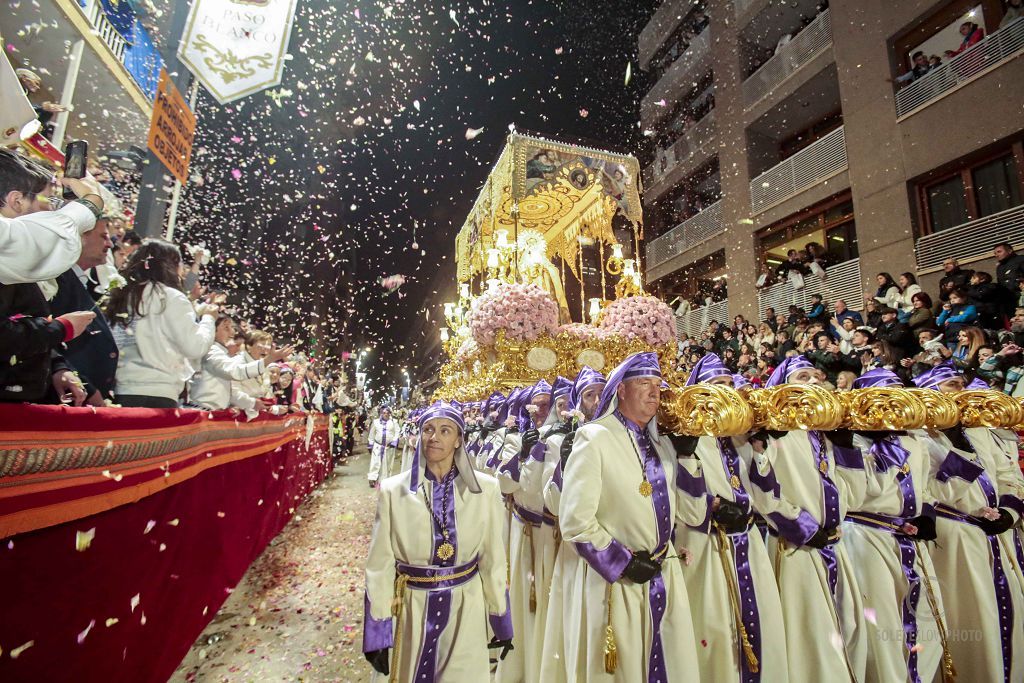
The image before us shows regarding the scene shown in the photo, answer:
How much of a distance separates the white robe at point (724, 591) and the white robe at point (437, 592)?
1.06 meters

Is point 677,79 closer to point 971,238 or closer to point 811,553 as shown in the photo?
point 971,238

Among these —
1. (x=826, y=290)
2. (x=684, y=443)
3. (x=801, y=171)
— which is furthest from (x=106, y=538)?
(x=801, y=171)

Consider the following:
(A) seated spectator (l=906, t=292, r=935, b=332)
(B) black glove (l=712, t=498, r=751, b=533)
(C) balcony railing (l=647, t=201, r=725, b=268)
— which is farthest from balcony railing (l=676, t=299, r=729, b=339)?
(B) black glove (l=712, t=498, r=751, b=533)

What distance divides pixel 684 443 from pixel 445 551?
1350mm

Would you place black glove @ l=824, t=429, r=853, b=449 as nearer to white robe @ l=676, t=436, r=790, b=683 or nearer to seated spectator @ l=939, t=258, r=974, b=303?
white robe @ l=676, t=436, r=790, b=683

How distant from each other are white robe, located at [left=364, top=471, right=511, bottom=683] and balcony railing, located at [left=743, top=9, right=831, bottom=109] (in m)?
15.9

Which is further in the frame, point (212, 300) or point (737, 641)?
point (212, 300)

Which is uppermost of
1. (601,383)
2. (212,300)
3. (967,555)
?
(212,300)

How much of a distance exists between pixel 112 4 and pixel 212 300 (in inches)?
294

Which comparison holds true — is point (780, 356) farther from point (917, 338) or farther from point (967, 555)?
point (967, 555)

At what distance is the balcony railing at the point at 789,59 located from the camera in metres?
13.1

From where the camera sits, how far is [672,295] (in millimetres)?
19969

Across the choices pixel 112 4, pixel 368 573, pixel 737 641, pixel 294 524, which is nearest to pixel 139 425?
pixel 368 573

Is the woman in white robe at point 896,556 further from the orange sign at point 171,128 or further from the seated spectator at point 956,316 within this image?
the orange sign at point 171,128
